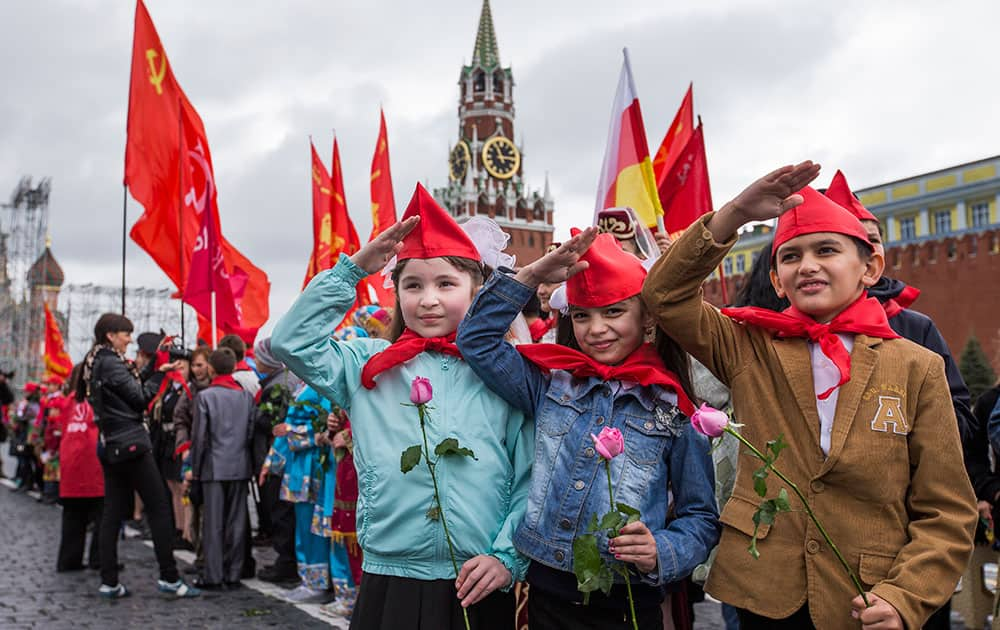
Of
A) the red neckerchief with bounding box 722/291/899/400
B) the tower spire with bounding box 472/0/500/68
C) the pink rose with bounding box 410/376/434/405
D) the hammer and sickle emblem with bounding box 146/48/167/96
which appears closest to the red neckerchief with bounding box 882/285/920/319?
the red neckerchief with bounding box 722/291/899/400

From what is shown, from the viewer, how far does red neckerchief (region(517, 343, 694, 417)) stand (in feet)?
7.84

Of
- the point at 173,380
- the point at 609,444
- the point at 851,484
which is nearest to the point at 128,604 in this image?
the point at 173,380

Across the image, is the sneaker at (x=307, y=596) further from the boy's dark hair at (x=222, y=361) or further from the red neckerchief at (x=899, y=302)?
the red neckerchief at (x=899, y=302)

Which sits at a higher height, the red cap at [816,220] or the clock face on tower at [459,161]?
the clock face on tower at [459,161]

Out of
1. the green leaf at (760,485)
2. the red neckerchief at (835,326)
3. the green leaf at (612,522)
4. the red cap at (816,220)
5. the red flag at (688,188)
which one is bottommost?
the green leaf at (612,522)

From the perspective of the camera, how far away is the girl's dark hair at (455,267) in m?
2.74

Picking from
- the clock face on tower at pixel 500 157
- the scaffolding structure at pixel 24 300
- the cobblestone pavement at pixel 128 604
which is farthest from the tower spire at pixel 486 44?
the cobblestone pavement at pixel 128 604

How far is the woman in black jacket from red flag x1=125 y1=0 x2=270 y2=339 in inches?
66.2

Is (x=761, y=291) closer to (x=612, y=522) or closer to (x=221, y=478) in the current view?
(x=612, y=522)

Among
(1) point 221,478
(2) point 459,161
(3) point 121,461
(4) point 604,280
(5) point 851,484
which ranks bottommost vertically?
(1) point 221,478

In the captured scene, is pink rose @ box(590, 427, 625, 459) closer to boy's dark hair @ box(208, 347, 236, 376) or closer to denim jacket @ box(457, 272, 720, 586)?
denim jacket @ box(457, 272, 720, 586)

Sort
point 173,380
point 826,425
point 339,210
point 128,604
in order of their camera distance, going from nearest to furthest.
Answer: point 826,425 < point 128,604 < point 173,380 < point 339,210

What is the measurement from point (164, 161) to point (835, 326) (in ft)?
24.1

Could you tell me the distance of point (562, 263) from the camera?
7.88 feet
